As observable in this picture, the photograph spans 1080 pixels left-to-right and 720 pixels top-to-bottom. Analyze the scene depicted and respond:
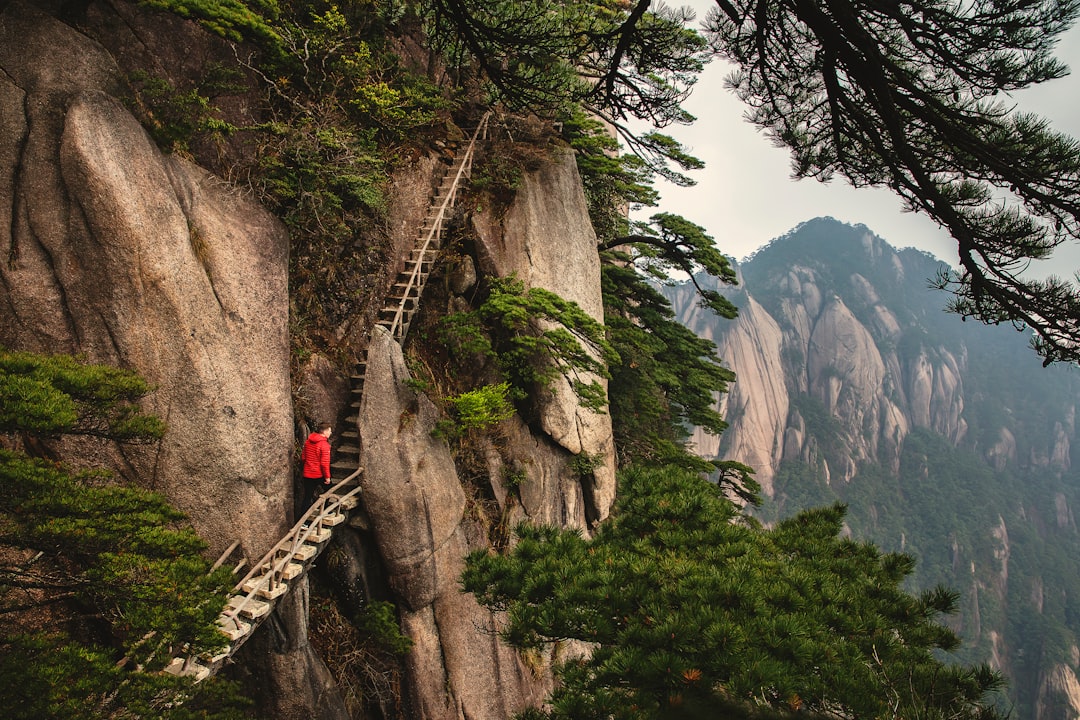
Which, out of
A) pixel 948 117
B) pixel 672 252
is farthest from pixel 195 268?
pixel 672 252

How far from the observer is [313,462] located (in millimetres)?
6652

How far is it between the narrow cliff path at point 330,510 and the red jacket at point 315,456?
288mm

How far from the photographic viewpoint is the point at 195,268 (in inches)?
230

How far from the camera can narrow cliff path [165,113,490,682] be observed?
5168 mm

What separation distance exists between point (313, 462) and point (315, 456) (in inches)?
3.0

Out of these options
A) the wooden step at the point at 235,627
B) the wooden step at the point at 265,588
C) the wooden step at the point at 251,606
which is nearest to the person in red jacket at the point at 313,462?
the wooden step at the point at 265,588

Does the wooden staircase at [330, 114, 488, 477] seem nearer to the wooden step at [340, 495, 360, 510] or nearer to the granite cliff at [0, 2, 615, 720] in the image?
A: the granite cliff at [0, 2, 615, 720]

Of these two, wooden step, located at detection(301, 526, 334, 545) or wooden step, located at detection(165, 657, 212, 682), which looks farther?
wooden step, located at detection(301, 526, 334, 545)

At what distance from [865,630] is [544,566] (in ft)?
7.62

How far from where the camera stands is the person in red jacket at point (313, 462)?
664 centimetres

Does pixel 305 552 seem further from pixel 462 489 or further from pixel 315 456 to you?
pixel 462 489

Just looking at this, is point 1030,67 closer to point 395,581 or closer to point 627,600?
point 627,600

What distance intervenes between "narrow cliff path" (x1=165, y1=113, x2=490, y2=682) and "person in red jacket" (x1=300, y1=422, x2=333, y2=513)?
205 millimetres

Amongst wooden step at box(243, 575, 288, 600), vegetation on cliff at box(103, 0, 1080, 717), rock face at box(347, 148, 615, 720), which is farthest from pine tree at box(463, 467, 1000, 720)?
wooden step at box(243, 575, 288, 600)
